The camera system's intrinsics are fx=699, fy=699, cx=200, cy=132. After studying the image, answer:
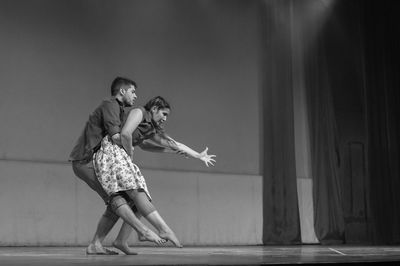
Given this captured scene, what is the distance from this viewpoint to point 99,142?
354 centimetres

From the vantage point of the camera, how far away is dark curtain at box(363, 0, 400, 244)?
790 cm

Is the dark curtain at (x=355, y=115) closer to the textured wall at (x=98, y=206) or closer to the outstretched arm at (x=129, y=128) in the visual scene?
the textured wall at (x=98, y=206)

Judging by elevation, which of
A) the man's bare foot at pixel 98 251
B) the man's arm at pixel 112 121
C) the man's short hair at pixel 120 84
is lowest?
the man's bare foot at pixel 98 251

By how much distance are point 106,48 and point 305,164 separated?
2641mm

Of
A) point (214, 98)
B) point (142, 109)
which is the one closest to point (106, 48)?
point (214, 98)

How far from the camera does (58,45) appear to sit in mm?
6461

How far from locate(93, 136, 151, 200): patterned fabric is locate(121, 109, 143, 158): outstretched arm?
0.17ft

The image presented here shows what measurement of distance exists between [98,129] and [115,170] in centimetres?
25

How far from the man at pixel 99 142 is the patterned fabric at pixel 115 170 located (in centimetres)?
5

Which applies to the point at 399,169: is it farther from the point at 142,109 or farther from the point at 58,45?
the point at 142,109

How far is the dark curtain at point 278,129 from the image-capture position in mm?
7348

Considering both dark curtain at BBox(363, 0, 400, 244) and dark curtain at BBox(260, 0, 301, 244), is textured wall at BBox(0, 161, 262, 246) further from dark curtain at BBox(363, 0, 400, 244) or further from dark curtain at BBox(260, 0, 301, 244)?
dark curtain at BBox(363, 0, 400, 244)

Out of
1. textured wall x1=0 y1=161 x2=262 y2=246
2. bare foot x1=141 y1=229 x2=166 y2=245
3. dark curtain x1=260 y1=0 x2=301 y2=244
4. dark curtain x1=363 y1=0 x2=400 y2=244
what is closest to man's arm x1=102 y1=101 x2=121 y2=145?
bare foot x1=141 y1=229 x2=166 y2=245

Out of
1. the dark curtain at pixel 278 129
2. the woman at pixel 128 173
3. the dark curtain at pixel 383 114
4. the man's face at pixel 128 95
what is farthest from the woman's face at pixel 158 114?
the dark curtain at pixel 383 114
